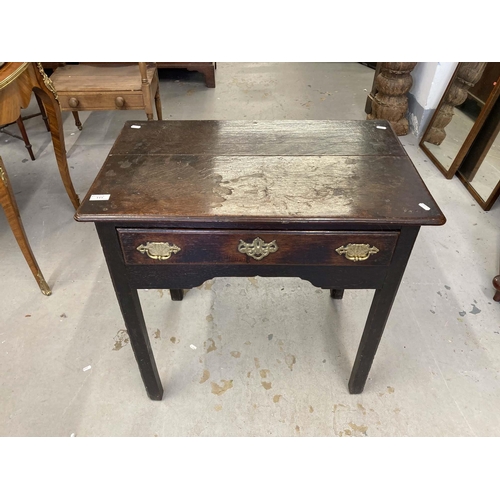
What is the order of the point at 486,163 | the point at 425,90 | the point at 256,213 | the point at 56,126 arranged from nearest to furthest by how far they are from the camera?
the point at 256,213 < the point at 56,126 < the point at 486,163 < the point at 425,90

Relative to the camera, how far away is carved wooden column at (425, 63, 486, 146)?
245cm

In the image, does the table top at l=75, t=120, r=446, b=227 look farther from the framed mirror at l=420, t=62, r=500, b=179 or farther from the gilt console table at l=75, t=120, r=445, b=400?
the framed mirror at l=420, t=62, r=500, b=179

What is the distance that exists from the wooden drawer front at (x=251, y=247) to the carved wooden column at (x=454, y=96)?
205 centimetres

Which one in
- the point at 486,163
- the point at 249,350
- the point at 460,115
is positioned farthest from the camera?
the point at 460,115

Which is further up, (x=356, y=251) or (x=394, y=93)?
(x=356, y=251)

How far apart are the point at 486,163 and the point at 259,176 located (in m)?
1.96

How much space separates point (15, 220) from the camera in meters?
1.67

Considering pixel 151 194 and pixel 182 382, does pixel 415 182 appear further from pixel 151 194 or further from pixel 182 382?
pixel 182 382

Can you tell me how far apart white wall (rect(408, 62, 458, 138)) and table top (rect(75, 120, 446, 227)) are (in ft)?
5.85

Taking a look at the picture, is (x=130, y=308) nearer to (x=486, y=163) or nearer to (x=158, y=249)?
(x=158, y=249)

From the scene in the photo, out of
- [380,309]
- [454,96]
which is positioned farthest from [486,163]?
[380,309]

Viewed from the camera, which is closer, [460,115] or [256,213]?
[256,213]

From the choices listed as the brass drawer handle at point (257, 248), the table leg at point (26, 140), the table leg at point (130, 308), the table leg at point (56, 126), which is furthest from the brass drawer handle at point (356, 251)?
the table leg at point (26, 140)

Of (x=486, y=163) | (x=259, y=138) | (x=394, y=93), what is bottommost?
(x=486, y=163)
